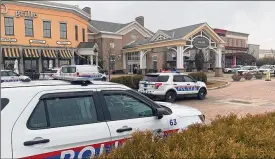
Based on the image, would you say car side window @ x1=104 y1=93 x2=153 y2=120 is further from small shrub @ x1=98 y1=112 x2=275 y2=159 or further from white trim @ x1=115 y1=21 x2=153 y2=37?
white trim @ x1=115 y1=21 x2=153 y2=37

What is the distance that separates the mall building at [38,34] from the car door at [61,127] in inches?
991

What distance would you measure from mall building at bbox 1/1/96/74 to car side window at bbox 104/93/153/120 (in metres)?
25.0

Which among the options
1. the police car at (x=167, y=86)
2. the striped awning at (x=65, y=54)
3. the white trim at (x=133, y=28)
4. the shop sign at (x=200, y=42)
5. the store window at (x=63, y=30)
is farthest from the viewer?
the white trim at (x=133, y=28)

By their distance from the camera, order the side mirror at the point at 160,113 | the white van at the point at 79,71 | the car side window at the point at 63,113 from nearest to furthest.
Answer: the car side window at the point at 63,113, the side mirror at the point at 160,113, the white van at the point at 79,71

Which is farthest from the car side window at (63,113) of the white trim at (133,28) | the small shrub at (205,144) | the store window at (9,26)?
the white trim at (133,28)

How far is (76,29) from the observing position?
3309 centimetres

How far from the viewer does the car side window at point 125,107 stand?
12.3ft

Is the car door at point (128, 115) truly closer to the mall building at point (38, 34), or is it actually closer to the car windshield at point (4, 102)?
the car windshield at point (4, 102)

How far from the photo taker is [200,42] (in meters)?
28.3

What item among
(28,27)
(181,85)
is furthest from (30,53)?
(181,85)

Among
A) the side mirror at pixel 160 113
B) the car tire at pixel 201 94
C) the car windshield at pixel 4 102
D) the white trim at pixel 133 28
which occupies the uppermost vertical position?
the white trim at pixel 133 28

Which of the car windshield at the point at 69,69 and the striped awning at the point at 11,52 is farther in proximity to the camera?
the striped awning at the point at 11,52

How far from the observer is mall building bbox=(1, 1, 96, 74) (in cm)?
2695

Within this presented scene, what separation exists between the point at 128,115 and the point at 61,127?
3.57ft
